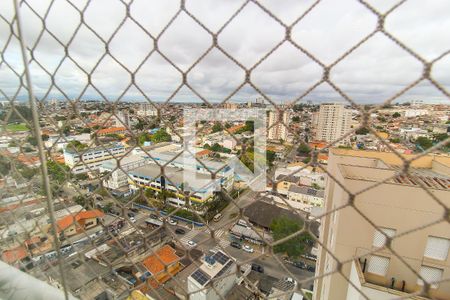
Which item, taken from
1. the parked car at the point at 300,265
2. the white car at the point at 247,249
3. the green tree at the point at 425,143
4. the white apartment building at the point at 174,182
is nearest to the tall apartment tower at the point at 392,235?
the green tree at the point at 425,143

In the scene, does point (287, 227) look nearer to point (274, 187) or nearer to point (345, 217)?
point (345, 217)

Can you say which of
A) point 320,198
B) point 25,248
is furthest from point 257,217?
point 25,248

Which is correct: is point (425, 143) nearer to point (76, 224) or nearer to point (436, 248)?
point (76, 224)

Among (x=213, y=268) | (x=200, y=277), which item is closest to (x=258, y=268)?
(x=213, y=268)

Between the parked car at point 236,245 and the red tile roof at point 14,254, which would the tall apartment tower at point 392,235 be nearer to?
the red tile roof at point 14,254

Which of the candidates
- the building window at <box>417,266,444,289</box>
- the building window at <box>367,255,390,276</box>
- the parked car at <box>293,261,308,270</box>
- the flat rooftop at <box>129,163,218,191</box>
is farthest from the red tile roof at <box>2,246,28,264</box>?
the parked car at <box>293,261,308,270</box>

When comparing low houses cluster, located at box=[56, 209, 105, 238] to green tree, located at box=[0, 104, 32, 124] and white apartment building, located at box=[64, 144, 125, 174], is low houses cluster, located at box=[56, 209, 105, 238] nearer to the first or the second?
white apartment building, located at box=[64, 144, 125, 174]

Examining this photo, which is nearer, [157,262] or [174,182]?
[174,182]
